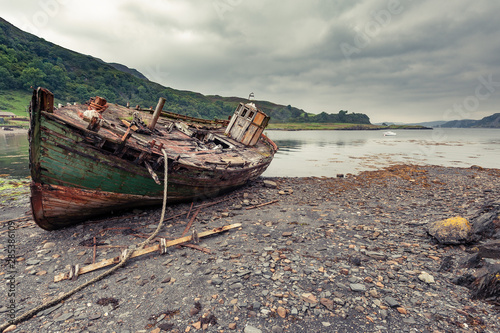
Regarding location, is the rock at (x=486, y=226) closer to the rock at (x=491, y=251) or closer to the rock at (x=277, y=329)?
the rock at (x=491, y=251)

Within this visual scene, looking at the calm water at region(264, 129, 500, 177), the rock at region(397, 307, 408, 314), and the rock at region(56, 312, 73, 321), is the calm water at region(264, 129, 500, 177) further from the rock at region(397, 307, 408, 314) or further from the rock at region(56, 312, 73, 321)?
the rock at region(56, 312, 73, 321)

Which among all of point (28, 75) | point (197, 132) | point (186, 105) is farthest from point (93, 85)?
point (197, 132)

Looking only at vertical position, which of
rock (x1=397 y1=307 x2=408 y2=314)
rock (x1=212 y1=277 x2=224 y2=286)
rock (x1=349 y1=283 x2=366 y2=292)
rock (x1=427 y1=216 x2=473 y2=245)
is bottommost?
rock (x1=397 y1=307 x2=408 y2=314)

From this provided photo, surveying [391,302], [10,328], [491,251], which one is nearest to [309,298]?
[391,302]

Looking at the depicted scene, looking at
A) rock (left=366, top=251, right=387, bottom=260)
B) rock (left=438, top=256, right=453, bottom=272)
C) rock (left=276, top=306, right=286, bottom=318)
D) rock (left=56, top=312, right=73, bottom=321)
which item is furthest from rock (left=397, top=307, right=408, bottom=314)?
rock (left=56, top=312, right=73, bottom=321)

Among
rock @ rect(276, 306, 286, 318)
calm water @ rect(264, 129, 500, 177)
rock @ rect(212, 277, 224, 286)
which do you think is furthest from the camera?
calm water @ rect(264, 129, 500, 177)

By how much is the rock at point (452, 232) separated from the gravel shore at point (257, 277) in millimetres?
218

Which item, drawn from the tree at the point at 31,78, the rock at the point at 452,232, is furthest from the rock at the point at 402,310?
the tree at the point at 31,78

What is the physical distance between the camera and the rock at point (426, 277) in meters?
5.43

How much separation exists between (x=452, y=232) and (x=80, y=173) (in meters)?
12.3

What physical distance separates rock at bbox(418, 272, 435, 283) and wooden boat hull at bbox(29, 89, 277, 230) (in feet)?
26.6

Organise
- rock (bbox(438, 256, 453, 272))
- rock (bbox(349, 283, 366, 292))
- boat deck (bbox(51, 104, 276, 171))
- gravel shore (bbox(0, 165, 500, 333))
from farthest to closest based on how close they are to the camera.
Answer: boat deck (bbox(51, 104, 276, 171))
rock (bbox(438, 256, 453, 272))
rock (bbox(349, 283, 366, 292))
gravel shore (bbox(0, 165, 500, 333))

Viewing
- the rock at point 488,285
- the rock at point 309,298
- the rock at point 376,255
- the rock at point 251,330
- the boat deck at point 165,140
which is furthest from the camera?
the boat deck at point 165,140

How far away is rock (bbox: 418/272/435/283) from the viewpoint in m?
5.43
